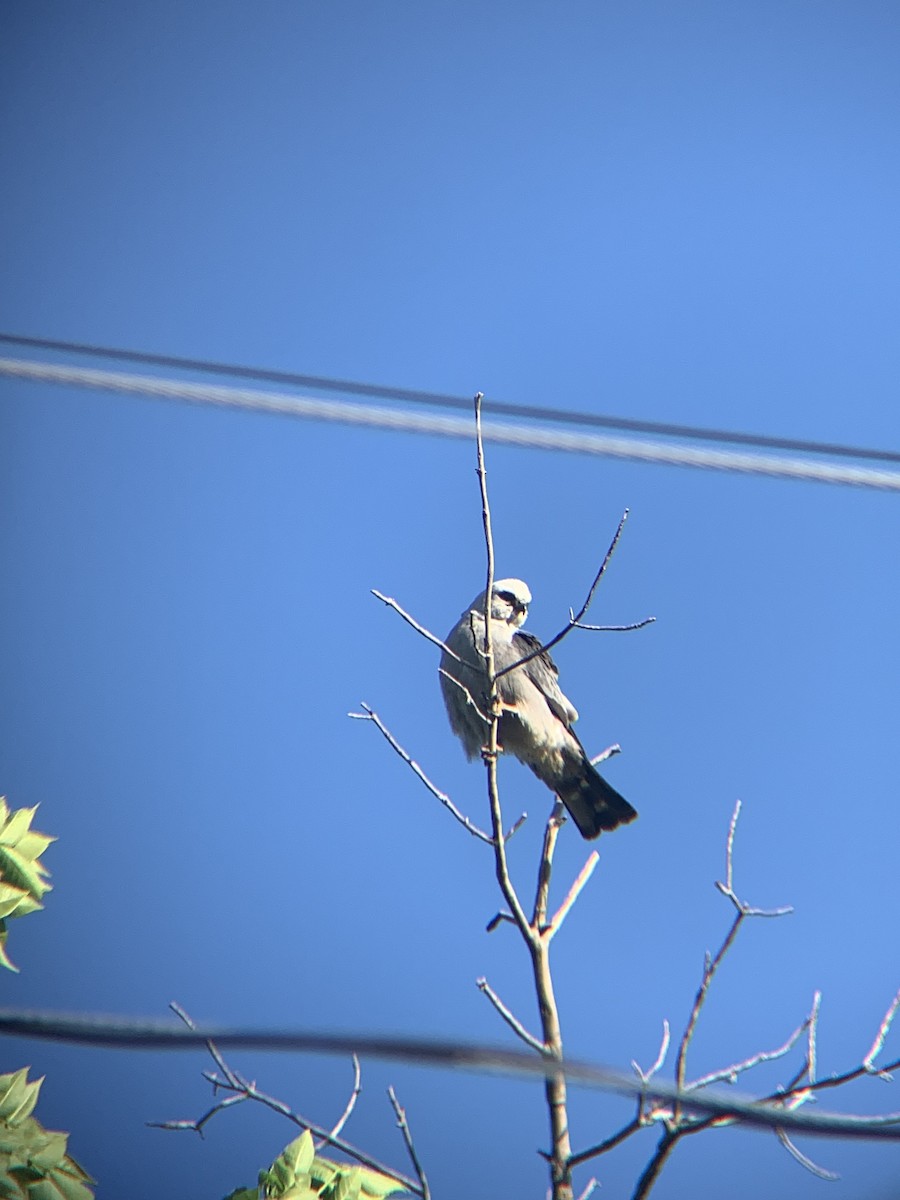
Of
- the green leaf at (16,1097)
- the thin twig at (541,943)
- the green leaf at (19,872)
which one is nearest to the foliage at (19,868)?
the green leaf at (19,872)

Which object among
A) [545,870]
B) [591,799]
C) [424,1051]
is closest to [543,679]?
[591,799]

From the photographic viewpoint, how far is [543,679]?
4578 millimetres

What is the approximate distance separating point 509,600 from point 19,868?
8.15 ft

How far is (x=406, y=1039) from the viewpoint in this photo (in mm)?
1045

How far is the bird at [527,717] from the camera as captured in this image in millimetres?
4207

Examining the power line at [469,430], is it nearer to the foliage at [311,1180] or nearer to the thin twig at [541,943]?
the thin twig at [541,943]

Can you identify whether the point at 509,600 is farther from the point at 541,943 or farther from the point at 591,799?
the point at 541,943

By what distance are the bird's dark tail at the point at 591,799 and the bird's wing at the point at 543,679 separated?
0.18m

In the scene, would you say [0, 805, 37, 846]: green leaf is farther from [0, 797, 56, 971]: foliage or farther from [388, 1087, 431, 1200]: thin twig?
[388, 1087, 431, 1200]: thin twig

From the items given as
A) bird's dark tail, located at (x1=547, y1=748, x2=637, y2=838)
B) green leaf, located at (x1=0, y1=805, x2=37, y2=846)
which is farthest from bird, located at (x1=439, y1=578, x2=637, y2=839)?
green leaf, located at (x1=0, y1=805, x2=37, y2=846)

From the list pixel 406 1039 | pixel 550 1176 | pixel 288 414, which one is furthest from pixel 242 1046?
pixel 288 414

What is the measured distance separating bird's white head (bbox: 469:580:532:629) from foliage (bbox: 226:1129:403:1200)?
7.95ft

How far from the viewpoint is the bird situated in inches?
166

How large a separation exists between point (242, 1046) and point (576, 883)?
194cm
